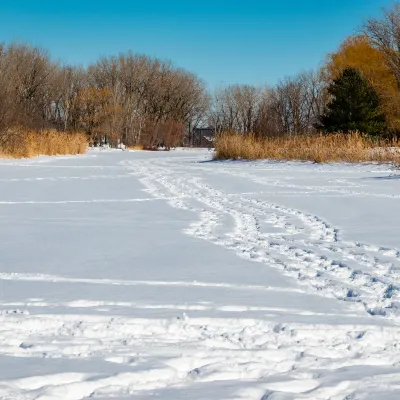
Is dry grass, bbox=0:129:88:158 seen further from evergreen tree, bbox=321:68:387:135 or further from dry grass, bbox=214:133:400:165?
evergreen tree, bbox=321:68:387:135

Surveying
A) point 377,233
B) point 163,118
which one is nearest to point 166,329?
point 377,233

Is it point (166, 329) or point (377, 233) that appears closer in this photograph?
point (166, 329)

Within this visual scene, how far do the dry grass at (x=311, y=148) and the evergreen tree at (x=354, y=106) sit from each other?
8.73m

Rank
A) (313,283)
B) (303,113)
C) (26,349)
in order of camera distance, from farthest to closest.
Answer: (303,113) < (313,283) < (26,349)

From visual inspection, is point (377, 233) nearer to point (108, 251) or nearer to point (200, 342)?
point (108, 251)

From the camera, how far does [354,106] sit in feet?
92.1

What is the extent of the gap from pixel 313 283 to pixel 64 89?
167 feet

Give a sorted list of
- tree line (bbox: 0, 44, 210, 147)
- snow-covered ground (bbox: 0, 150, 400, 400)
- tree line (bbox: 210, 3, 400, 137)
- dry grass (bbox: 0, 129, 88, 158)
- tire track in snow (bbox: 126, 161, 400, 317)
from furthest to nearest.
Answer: tree line (bbox: 0, 44, 210, 147) → tree line (bbox: 210, 3, 400, 137) → dry grass (bbox: 0, 129, 88, 158) → tire track in snow (bbox: 126, 161, 400, 317) → snow-covered ground (bbox: 0, 150, 400, 400)

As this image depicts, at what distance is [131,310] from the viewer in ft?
8.85

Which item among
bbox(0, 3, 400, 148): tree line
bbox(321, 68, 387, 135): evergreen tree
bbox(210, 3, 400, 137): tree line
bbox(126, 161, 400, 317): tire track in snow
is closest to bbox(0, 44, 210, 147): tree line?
bbox(0, 3, 400, 148): tree line

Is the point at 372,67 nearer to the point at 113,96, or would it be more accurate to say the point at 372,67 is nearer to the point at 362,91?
the point at 362,91

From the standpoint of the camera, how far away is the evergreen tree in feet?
92.2

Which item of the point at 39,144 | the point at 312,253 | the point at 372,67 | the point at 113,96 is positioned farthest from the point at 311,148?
the point at 113,96

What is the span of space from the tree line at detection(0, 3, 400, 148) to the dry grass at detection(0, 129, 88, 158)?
1.11m
